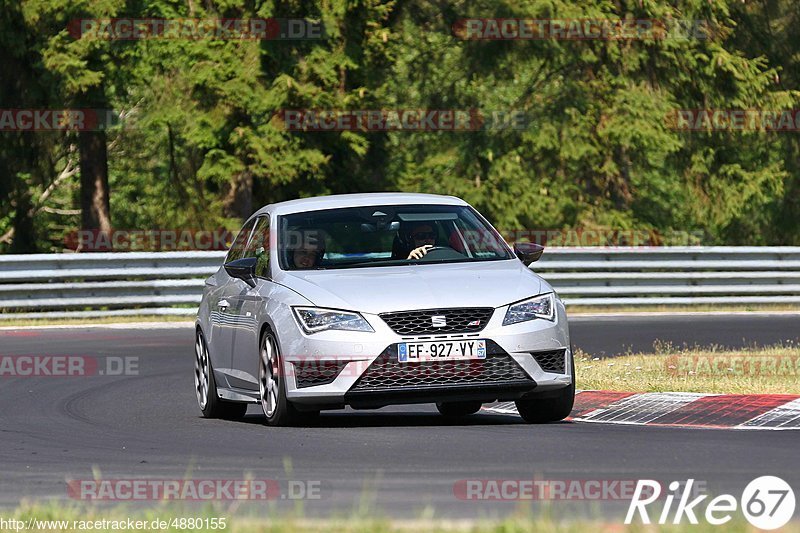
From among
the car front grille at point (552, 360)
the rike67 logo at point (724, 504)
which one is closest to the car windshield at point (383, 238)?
the car front grille at point (552, 360)

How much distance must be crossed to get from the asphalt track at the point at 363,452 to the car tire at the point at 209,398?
0.57 feet

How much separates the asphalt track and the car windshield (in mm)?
1182

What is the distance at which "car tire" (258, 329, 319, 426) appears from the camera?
11453 mm

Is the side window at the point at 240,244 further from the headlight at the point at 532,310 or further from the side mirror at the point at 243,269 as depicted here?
the headlight at the point at 532,310

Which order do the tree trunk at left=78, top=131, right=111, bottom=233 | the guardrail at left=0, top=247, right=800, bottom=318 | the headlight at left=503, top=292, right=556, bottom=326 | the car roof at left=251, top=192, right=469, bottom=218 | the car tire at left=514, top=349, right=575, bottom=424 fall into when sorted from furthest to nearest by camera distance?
the tree trunk at left=78, top=131, right=111, bottom=233 < the guardrail at left=0, top=247, right=800, bottom=318 < the car roof at left=251, top=192, right=469, bottom=218 < the car tire at left=514, top=349, right=575, bottom=424 < the headlight at left=503, top=292, right=556, bottom=326

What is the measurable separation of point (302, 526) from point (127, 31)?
28.6m

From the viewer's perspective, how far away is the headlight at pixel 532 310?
11.2 metres

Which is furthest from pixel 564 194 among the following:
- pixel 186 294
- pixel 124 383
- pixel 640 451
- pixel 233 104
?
pixel 640 451

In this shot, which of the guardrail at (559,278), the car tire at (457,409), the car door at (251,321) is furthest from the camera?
the guardrail at (559,278)

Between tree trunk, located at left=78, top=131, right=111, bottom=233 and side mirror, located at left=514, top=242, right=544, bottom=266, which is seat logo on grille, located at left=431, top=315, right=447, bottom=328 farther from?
tree trunk, located at left=78, top=131, right=111, bottom=233

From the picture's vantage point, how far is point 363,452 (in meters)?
10.1

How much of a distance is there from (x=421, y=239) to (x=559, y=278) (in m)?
16.1

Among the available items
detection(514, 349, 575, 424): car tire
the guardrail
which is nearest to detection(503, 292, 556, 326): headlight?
detection(514, 349, 575, 424): car tire

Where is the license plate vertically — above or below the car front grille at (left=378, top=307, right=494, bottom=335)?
below
